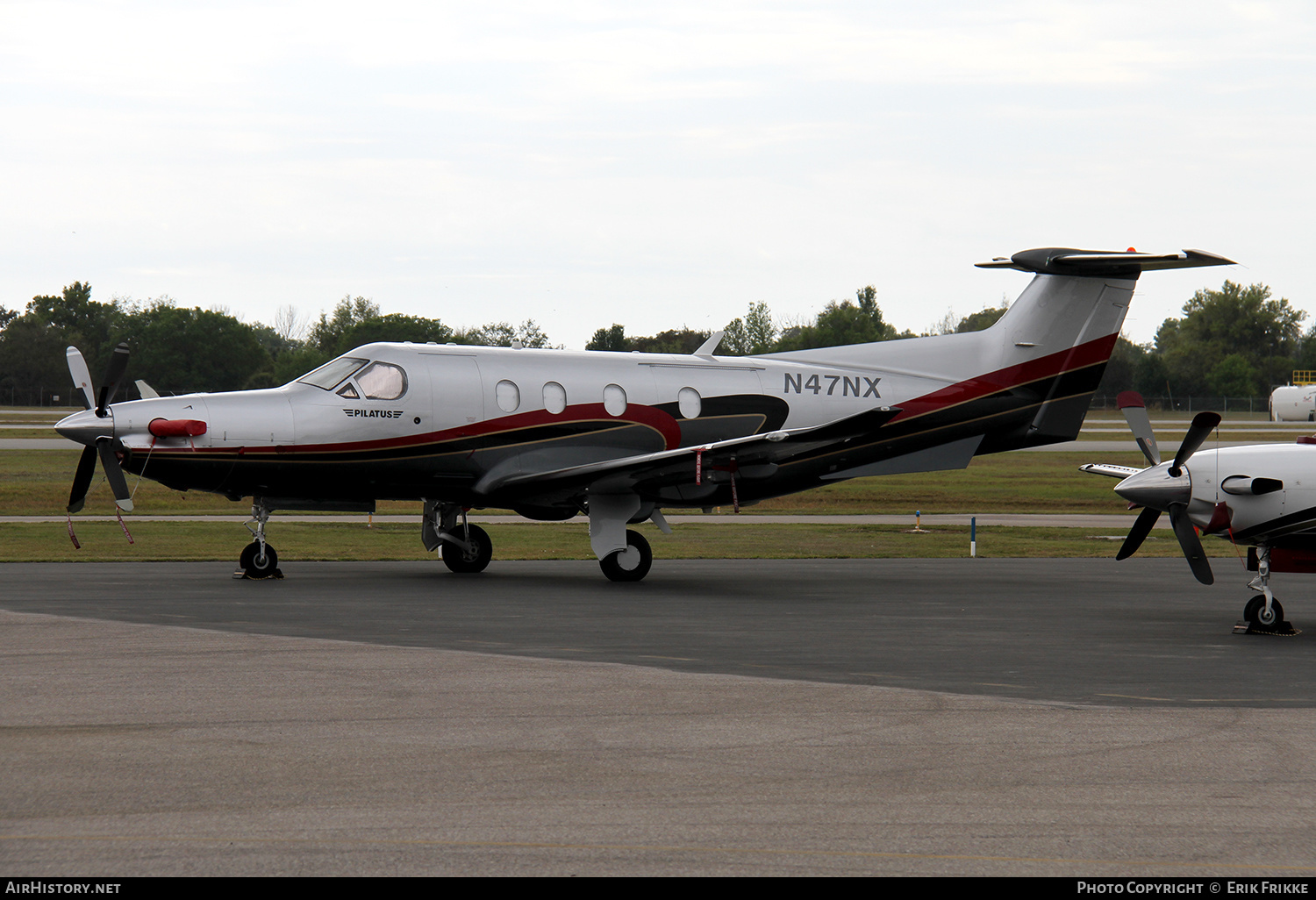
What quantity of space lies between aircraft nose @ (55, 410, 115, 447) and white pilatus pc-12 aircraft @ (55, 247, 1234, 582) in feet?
0.09

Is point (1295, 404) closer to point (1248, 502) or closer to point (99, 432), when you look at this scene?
point (1248, 502)

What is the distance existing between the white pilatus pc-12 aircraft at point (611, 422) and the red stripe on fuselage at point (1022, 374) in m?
0.03

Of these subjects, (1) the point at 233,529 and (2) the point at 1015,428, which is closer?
(2) the point at 1015,428

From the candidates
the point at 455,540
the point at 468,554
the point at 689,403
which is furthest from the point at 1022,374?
the point at 455,540

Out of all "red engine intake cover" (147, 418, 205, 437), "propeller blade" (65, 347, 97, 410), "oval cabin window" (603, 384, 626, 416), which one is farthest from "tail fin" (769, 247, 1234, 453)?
"propeller blade" (65, 347, 97, 410)

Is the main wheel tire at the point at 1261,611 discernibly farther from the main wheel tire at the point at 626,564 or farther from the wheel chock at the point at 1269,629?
the main wheel tire at the point at 626,564

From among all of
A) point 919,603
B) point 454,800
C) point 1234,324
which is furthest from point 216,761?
point 1234,324

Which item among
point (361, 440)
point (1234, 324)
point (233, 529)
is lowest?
point (233, 529)

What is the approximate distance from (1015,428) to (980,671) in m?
11.2

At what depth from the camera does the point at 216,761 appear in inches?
305

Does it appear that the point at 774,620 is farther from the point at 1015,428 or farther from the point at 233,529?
the point at 233,529

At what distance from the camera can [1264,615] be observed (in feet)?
46.6

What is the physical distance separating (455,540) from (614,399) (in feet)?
11.8

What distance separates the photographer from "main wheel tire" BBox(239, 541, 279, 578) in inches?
744
